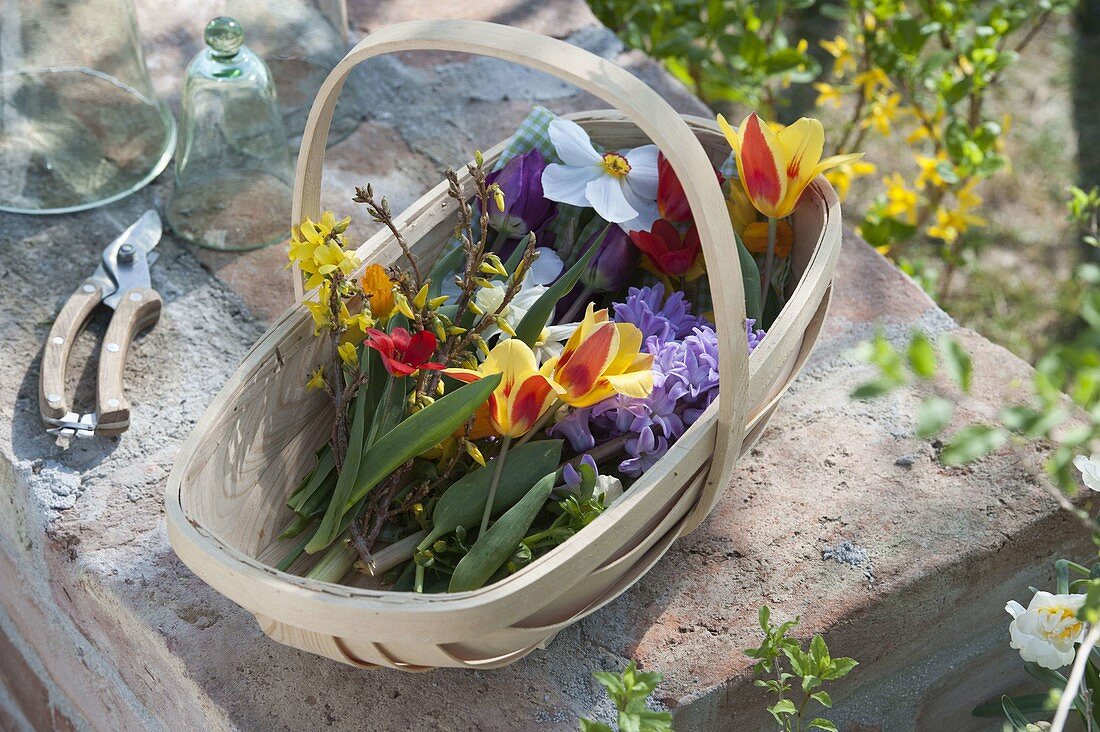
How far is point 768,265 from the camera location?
3.11 ft

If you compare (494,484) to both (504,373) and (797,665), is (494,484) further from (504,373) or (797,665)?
(797,665)

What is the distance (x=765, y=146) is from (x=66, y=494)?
67cm

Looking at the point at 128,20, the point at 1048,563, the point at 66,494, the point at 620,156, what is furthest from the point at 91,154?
the point at 1048,563

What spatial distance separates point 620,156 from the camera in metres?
0.96

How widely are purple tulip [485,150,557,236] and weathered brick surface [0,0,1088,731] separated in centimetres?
31

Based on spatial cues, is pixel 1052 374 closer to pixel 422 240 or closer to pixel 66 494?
pixel 422 240

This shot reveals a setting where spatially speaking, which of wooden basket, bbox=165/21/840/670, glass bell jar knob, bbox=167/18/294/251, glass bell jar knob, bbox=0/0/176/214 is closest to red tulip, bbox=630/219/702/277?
wooden basket, bbox=165/21/840/670

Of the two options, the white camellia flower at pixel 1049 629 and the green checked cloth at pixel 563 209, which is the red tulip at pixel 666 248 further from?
the white camellia flower at pixel 1049 629

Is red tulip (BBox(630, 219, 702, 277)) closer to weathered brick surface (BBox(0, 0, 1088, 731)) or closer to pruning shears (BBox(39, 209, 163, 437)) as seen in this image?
weathered brick surface (BBox(0, 0, 1088, 731))

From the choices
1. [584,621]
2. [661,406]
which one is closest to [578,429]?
[661,406]

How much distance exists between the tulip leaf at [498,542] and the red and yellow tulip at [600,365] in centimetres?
7

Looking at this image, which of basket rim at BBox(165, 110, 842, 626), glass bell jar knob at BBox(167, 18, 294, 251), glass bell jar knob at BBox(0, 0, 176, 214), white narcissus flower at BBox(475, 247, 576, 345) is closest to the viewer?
basket rim at BBox(165, 110, 842, 626)

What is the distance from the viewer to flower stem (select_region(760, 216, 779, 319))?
3.05 feet

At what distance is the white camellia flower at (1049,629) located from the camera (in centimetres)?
75
